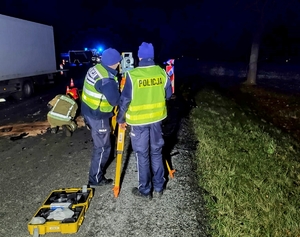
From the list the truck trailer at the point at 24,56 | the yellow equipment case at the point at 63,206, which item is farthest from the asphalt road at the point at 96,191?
the truck trailer at the point at 24,56

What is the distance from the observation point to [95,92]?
4129mm

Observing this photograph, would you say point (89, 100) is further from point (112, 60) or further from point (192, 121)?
point (192, 121)

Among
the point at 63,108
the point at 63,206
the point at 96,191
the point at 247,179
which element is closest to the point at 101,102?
the point at 96,191

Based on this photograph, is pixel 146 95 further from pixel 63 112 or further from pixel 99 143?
pixel 63 112

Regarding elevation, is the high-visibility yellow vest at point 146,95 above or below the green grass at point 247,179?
above

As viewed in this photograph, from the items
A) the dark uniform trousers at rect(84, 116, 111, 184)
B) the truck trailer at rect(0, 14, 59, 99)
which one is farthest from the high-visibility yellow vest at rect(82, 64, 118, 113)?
the truck trailer at rect(0, 14, 59, 99)

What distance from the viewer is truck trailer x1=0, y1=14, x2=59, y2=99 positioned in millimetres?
12812

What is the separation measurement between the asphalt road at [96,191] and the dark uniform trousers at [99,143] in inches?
8.6

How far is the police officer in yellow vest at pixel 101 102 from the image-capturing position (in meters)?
3.92

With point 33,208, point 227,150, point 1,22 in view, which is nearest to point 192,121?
point 227,150

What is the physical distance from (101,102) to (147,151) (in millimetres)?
887

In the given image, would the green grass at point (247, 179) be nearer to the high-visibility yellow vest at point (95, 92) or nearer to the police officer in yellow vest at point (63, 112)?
the high-visibility yellow vest at point (95, 92)

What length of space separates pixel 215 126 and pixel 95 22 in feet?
191

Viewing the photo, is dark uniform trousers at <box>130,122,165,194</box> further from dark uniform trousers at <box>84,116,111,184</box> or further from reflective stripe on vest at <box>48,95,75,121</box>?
reflective stripe on vest at <box>48,95,75,121</box>
